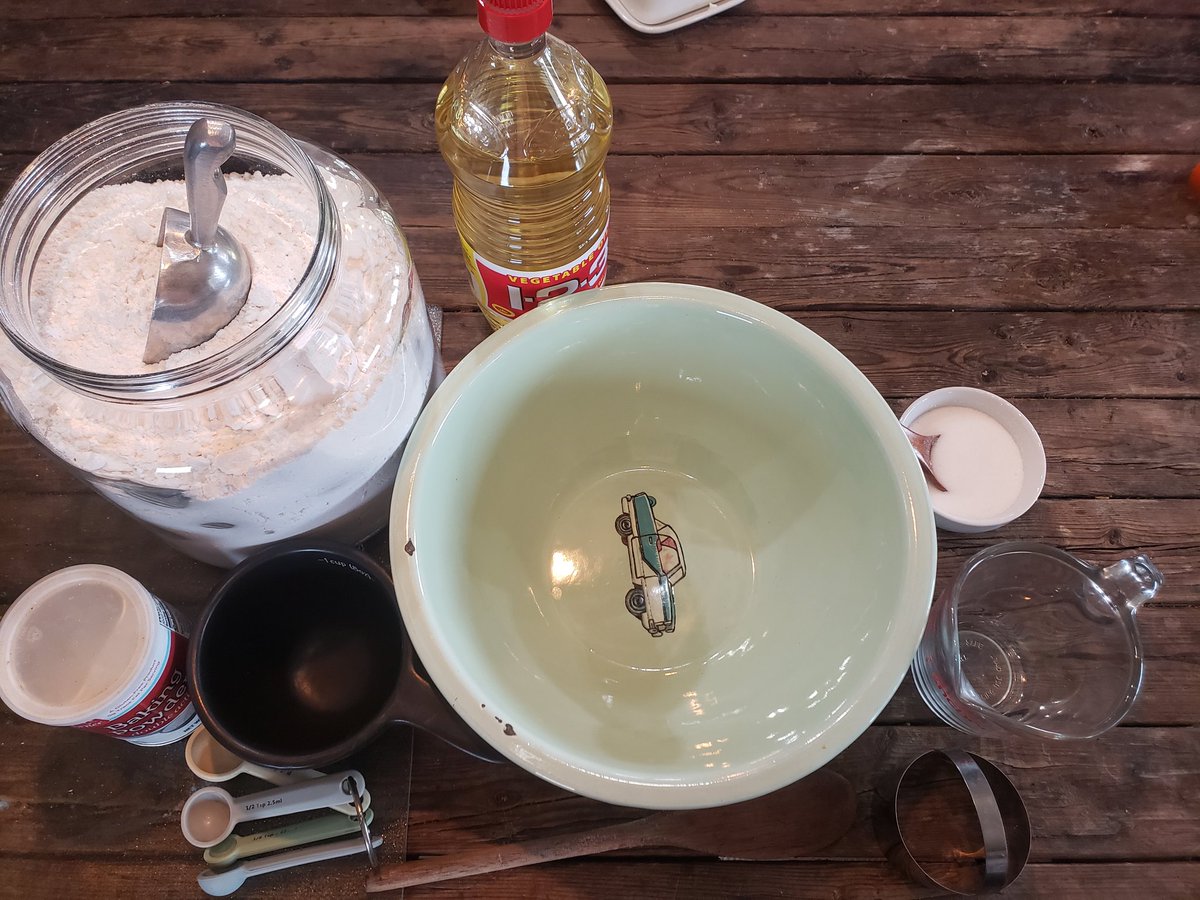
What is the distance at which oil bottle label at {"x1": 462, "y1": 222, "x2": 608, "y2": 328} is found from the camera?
0.68 m

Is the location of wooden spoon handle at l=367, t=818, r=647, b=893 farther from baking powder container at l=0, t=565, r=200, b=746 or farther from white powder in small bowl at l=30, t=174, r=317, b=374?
white powder in small bowl at l=30, t=174, r=317, b=374

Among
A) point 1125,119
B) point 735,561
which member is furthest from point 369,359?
point 1125,119

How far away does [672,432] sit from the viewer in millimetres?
796

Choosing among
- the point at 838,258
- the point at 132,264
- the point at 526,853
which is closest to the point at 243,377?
the point at 132,264

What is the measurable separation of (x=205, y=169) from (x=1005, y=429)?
785mm

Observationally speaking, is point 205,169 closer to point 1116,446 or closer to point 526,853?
point 526,853

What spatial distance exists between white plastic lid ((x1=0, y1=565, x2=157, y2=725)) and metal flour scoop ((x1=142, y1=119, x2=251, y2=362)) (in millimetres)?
199

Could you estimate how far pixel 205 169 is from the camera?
1.69ft

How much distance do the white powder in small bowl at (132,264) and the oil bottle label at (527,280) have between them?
15 centimetres

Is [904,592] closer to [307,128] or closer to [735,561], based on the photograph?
[735,561]

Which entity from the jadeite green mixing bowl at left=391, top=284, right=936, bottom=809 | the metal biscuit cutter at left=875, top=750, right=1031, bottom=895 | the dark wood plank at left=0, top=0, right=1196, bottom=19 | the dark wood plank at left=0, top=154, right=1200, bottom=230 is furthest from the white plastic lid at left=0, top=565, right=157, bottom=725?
the dark wood plank at left=0, top=0, right=1196, bottom=19

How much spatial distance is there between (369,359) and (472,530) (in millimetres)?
177

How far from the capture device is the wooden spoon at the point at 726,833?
2.19ft

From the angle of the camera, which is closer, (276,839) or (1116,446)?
(276,839)
